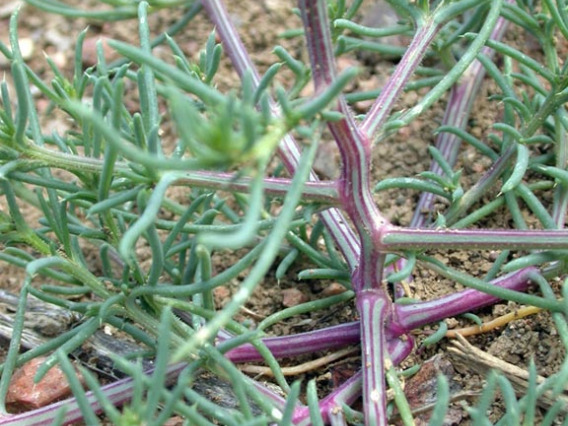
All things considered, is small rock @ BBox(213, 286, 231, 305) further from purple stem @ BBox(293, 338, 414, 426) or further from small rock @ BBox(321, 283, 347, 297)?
purple stem @ BBox(293, 338, 414, 426)

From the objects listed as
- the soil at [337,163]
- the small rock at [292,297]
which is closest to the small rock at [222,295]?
the soil at [337,163]

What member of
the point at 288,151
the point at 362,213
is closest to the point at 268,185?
the point at 362,213

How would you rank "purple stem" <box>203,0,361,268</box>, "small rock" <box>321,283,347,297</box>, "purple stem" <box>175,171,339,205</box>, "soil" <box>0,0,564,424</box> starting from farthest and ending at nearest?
"small rock" <box>321,283,347,297</box>
"soil" <box>0,0,564,424</box>
"purple stem" <box>203,0,361,268</box>
"purple stem" <box>175,171,339,205</box>

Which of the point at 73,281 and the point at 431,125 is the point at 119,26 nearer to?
the point at 431,125

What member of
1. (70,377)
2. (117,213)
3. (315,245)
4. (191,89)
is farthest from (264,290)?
(191,89)

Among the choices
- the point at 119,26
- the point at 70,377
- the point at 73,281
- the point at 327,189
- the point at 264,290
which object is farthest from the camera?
the point at 119,26

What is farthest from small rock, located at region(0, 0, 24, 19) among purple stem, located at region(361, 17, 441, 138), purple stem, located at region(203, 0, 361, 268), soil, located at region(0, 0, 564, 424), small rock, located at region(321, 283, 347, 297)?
purple stem, located at region(361, 17, 441, 138)

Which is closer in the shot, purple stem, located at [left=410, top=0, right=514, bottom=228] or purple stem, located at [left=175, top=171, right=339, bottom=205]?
purple stem, located at [left=175, top=171, right=339, bottom=205]

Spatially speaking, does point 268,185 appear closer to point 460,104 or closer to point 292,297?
point 292,297
